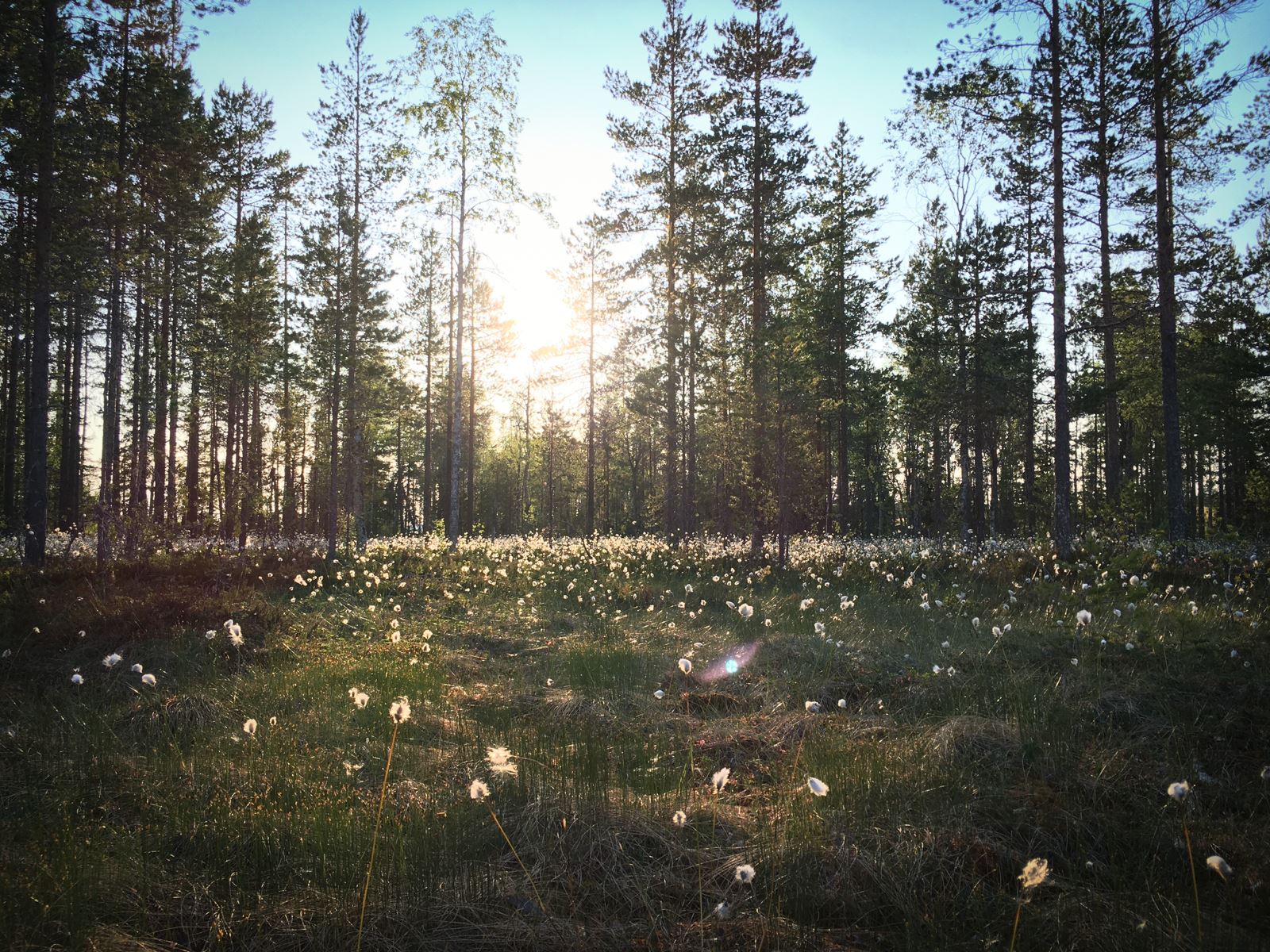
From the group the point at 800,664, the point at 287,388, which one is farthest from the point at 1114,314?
the point at 287,388

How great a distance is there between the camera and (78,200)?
1242cm

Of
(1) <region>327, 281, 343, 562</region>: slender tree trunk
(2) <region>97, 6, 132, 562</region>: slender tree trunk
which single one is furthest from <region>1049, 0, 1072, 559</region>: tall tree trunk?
(2) <region>97, 6, 132, 562</region>: slender tree trunk

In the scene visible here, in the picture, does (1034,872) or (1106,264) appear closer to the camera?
(1034,872)

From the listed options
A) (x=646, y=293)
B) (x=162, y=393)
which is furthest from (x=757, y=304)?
(x=162, y=393)

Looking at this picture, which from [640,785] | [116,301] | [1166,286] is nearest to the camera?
[640,785]

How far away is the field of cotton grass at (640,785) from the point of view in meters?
2.45

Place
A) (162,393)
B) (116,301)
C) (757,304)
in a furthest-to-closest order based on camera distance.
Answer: (162,393)
(757,304)
(116,301)

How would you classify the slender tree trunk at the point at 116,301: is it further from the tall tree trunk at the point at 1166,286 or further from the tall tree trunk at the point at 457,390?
the tall tree trunk at the point at 1166,286

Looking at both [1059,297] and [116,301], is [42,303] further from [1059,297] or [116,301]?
[1059,297]

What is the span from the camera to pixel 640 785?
3680 mm

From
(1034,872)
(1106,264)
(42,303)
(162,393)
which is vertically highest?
(1106,264)

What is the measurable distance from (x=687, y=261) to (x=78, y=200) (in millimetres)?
13790

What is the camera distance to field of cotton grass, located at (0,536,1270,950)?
8.04ft

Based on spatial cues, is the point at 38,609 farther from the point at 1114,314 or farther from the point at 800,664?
the point at 1114,314
